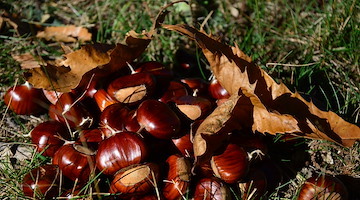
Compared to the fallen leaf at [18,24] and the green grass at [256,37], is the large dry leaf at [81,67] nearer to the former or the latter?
the green grass at [256,37]

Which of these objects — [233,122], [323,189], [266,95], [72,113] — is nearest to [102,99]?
[72,113]

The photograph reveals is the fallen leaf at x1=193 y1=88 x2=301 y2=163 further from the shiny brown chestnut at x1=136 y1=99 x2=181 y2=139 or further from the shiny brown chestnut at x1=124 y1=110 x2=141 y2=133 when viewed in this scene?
the shiny brown chestnut at x1=124 y1=110 x2=141 y2=133

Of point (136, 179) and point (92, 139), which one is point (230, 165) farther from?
point (92, 139)

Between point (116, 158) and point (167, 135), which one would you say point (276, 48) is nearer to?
point (167, 135)

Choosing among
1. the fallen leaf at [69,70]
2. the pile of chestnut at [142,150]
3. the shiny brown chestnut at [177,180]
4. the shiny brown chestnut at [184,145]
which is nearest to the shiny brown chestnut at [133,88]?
the pile of chestnut at [142,150]

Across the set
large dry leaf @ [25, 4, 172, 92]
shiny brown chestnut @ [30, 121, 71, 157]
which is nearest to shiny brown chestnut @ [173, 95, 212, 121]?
large dry leaf @ [25, 4, 172, 92]
